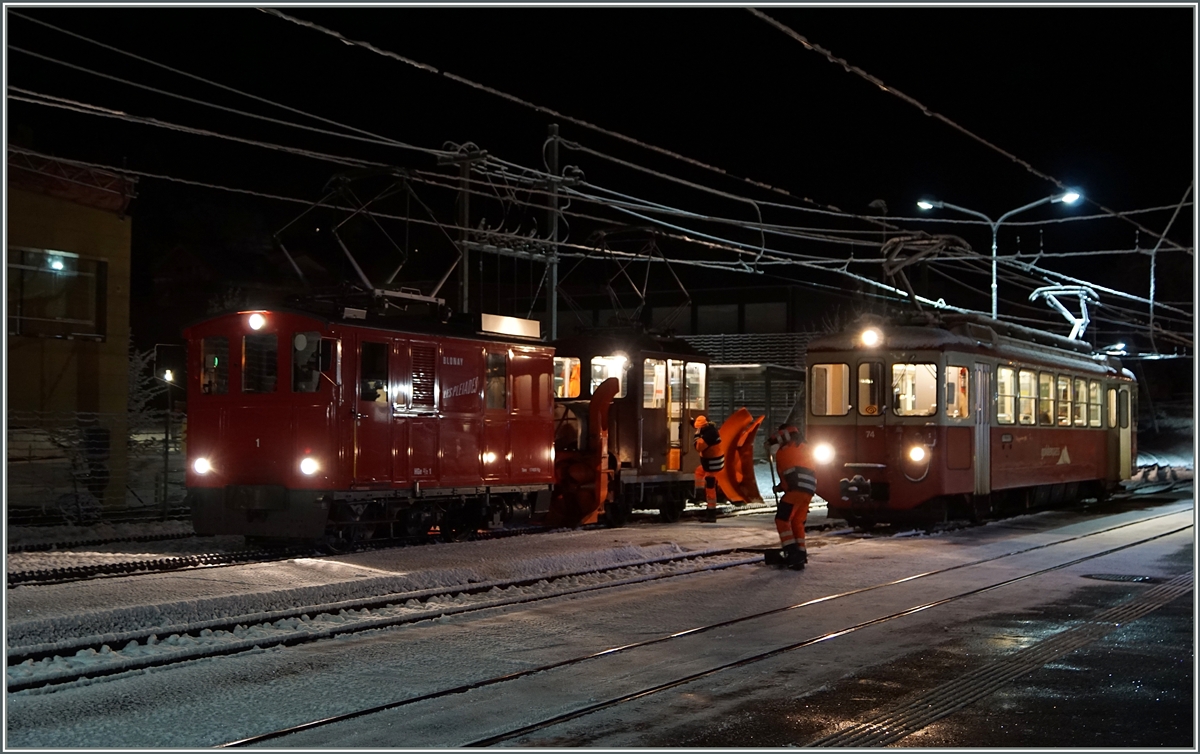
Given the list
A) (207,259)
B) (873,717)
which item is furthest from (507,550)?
(207,259)

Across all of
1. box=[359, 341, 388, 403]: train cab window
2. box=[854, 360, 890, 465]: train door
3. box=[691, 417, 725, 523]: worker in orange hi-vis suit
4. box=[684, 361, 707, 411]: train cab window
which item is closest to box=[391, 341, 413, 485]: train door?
box=[359, 341, 388, 403]: train cab window

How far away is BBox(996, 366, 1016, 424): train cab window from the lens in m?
21.4

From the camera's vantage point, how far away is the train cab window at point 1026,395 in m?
22.2

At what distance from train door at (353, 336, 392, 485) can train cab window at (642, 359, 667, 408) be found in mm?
5758

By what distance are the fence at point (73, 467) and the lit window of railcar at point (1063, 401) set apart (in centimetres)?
1655

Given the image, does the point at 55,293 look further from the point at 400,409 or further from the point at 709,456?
the point at 709,456

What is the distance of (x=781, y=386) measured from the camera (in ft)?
163

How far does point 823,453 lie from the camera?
2072 centimetres

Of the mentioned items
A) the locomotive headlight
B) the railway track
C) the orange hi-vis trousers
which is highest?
the locomotive headlight

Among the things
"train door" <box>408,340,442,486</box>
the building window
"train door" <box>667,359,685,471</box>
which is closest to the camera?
"train door" <box>408,340,442,486</box>

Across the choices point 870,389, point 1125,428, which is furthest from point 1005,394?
point 1125,428

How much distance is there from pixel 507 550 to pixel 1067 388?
1417cm

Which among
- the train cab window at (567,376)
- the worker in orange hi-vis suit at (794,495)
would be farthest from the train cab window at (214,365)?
the worker in orange hi-vis suit at (794,495)

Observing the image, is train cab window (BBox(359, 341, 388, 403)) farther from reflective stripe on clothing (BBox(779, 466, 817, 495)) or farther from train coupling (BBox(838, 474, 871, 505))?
train coupling (BBox(838, 474, 871, 505))
